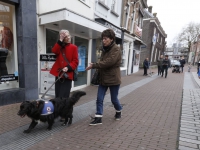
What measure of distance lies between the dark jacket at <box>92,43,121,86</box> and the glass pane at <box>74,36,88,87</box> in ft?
14.5

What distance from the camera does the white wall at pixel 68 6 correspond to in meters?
5.34

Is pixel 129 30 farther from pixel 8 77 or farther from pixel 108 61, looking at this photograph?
pixel 108 61

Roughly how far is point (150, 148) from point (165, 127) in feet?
3.29

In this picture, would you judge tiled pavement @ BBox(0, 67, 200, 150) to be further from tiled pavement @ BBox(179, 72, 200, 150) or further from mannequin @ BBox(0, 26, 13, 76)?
mannequin @ BBox(0, 26, 13, 76)

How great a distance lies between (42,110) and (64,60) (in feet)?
3.67

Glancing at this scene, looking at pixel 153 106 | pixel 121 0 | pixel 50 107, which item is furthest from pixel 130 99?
pixel 121 0

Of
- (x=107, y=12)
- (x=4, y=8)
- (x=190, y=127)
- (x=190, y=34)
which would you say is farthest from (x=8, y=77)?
(x=190, y=34)

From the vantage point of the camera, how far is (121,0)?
1168cm

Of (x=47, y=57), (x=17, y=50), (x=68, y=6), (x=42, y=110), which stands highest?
(x=68, y=6)

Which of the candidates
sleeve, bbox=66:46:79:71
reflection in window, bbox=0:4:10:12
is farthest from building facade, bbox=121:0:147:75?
sleeve, bbox=66:46:79:71

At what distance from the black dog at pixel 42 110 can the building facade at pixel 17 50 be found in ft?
7.33

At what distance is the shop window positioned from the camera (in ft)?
15.7

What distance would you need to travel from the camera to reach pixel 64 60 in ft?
11.1

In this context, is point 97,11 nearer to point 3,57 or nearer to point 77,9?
point 77,9
